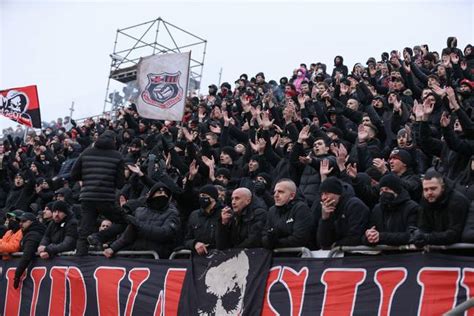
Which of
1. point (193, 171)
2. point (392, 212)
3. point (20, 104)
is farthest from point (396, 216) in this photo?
point (20, 104)

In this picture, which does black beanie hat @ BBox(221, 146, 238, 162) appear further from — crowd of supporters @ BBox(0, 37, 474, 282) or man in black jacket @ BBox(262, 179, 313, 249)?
man in black jacket @ BBox(262, 179, 313, 249)

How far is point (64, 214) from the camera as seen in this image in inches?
400

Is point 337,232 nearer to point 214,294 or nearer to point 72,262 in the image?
point 214,294

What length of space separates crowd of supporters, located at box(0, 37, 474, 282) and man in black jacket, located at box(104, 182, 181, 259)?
0.05 feet

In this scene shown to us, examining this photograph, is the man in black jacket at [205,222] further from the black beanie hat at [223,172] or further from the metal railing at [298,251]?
the black beanie hat at [223,172]

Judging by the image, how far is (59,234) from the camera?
10062 millimetres

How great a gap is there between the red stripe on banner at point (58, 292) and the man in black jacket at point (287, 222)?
12.4 feet

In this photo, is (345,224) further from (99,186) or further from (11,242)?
(11,242)

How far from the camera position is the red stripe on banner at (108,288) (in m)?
8.53

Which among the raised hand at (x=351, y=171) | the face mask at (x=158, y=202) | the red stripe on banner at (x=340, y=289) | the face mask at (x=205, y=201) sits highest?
the raised hand at (x=351, y=171)

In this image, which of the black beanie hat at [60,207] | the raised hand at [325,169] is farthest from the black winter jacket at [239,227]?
the black beanie hat at [60,207]

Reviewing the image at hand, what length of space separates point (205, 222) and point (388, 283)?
2845mm

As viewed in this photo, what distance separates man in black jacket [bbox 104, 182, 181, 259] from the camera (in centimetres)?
830

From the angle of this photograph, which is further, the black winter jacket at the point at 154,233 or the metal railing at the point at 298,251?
the black winter jacket at the point at 154,233
